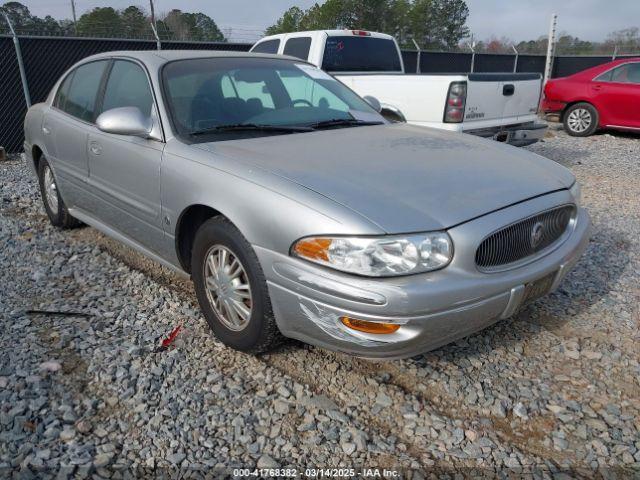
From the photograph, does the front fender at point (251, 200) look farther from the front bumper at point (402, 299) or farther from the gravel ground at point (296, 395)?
the gravel ground at point (296, 395)

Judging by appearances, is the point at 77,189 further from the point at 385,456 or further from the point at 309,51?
the point at 309,51

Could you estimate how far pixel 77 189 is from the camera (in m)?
4.16

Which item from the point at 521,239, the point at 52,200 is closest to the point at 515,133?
the point at 521,239

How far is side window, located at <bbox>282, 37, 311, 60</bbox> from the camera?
779cm

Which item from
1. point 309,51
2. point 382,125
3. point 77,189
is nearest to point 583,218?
point 382,125

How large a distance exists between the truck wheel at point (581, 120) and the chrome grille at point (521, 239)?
902 centimetres

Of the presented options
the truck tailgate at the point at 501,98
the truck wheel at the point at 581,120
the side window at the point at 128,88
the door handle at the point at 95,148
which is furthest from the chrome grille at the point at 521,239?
the truck wheel at the point at 581,120

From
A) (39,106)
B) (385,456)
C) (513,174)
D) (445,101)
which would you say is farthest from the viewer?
(445,101)

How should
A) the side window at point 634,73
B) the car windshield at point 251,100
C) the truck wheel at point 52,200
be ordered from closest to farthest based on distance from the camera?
the car windshield at point 251,100, the truck wheel at point 52,200, the side window at point 634,73

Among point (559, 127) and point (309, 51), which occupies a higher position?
point (309, 51)

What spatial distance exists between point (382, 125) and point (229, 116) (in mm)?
1112

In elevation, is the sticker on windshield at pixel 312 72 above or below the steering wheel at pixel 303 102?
above

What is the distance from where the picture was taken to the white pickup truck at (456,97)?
5.84 m

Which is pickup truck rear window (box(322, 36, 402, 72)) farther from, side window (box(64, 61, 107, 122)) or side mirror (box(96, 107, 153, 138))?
side mirror (box(96, 107, 153, 138))
